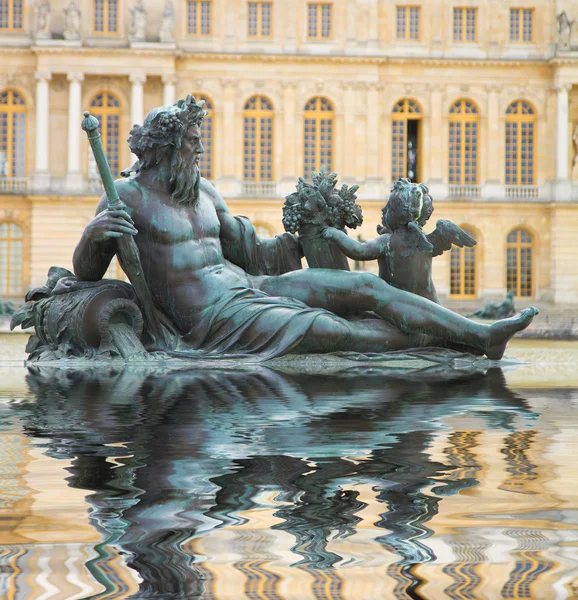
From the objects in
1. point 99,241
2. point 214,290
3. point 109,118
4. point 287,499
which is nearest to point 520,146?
point 109,118

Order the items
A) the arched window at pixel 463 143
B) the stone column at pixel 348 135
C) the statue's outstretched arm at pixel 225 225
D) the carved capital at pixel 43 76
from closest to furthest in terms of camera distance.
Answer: the statue's outstretched arm at pixel 225 225, the carved capital at pixel 43 76, the stone column at pixel 348 135, the arched window at pixel 463 143

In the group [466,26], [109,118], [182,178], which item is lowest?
[182,178]

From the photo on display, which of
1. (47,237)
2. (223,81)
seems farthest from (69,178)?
(223,81)

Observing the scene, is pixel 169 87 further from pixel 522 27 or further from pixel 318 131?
pixel 522 27

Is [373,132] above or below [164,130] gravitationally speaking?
above

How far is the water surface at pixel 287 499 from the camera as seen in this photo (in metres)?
1.93

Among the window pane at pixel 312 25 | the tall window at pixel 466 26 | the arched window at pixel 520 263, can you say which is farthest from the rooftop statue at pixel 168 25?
the arched window at pixel 520 263

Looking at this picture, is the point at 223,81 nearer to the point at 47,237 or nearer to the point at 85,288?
the point at 47,237

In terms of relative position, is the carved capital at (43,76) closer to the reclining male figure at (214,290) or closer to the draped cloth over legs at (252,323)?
the reclining male figure at (214,290)

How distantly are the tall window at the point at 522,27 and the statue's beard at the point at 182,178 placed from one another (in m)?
35.4

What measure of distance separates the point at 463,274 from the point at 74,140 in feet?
46.2

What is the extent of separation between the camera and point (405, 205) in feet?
20.6

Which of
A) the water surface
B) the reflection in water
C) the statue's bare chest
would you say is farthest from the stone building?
the water surface

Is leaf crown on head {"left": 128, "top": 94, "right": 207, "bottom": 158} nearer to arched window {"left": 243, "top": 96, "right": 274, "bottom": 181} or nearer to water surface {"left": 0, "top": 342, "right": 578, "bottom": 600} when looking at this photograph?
water surface {"left": 0, "top": 342, "right": 578, "bottom": 600}
